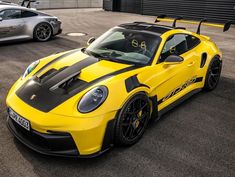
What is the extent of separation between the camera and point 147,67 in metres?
4.08

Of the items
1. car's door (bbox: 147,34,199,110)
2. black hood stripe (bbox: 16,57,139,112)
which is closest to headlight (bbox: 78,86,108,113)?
black hood stripe (bbox: 16,57,139,112)

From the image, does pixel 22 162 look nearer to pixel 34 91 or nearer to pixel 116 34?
pixel 34 91

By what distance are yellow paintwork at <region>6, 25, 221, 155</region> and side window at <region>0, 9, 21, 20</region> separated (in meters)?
5.75

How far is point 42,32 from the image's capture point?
10.4 meters

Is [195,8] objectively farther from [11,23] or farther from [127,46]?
[127,46]

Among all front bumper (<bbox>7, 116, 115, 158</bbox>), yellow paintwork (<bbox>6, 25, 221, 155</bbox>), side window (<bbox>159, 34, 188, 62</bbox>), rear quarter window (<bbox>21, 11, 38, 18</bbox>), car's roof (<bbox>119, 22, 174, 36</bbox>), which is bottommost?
front bumper (<bbox>7, 116, 115, 158</bbox>)

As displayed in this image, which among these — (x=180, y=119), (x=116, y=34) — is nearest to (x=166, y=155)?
(x=180, y=119)

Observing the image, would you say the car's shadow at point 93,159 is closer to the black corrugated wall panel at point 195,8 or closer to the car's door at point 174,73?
the car's door at point 174,73

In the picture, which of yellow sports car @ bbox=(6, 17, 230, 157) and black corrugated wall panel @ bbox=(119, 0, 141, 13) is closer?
yellow sports car @ bbox=(6, 17, 230, 157)

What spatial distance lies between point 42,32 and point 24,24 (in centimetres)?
80

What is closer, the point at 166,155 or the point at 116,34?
the point at 166,155

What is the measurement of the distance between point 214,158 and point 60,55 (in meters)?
2.88

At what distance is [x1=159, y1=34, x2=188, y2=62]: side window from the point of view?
4.50 metres

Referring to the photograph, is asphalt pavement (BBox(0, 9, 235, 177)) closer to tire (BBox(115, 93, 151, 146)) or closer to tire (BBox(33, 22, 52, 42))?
tire (BBox(115, 93, 151, 146))
